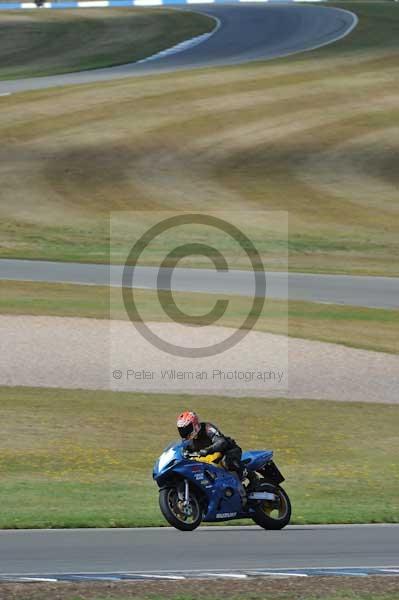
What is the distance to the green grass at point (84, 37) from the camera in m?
75.9

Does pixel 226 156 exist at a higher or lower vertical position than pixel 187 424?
lower

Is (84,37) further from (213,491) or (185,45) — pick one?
(213,491)

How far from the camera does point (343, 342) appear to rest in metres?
29.1

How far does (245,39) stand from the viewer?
7888 centimetres

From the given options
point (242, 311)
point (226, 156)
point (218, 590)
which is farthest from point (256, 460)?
point (226, 156)

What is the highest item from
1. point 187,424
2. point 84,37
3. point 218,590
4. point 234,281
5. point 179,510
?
point 187,424

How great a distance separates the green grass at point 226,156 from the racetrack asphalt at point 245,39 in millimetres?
2415

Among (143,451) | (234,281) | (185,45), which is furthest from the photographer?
(185,45)

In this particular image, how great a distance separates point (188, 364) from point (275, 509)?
11349 millimetres

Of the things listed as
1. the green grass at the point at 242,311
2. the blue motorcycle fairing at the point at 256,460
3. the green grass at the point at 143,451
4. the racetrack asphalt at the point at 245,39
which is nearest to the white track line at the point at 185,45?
the racetrack asphalt at the point at 245,39

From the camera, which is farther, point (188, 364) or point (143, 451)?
point (188, 364)

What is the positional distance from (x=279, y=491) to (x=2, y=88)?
5442 centimetres

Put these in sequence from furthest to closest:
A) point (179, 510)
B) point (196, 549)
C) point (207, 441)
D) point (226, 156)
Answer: point (226, 156), point (207, 441), point (179, 510), point (196, 549)

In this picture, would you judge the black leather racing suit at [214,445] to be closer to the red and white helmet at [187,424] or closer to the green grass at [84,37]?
the red and white helmet at [187,424]
